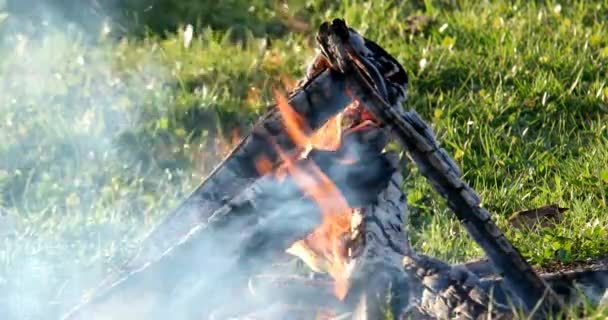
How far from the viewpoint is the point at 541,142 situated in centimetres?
588

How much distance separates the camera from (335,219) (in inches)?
155

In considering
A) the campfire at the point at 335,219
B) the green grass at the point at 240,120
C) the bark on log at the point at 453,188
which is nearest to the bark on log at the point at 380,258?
the campfire at the point at 335,219

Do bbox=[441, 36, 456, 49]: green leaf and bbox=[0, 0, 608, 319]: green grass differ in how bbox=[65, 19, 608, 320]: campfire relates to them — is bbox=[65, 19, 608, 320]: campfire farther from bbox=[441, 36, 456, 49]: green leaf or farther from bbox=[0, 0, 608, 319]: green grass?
bbox=[441, 36, 456, 49]: green leaf

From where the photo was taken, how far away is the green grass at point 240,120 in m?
4.98

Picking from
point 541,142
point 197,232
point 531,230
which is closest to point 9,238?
point 197,232

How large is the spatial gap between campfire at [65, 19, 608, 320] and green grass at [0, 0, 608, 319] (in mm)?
874

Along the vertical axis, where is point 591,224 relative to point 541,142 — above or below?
below

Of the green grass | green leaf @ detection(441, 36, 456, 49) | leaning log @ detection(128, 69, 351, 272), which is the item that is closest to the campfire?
leaning log @ detection(128, 69, 351, 272)

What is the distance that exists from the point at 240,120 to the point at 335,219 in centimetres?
258

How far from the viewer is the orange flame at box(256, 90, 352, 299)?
12.4 feet

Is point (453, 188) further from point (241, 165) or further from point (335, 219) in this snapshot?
point (241, 165)

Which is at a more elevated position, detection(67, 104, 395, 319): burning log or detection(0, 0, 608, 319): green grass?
detection(0, 0, 608, 319): green grass

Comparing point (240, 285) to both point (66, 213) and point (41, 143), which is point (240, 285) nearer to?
point (66, 213)

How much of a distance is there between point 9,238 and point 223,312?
53.2 inches
